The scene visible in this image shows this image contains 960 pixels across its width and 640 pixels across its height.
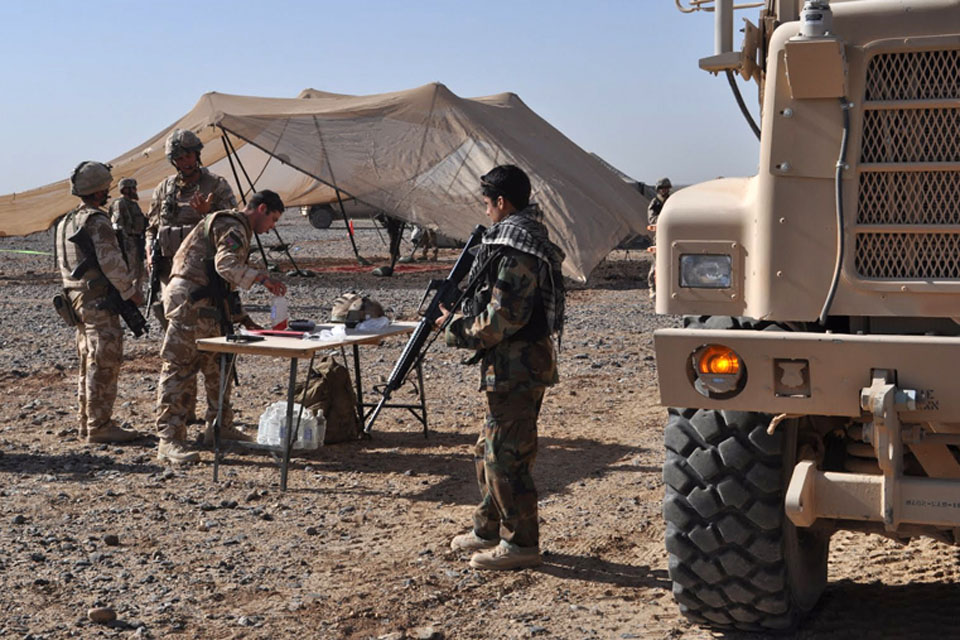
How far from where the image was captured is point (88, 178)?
321 inches

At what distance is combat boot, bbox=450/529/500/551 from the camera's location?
5523 millimetres

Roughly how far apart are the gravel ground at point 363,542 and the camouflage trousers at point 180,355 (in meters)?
0.31

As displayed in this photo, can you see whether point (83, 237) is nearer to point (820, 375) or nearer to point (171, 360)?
point (171, 360)

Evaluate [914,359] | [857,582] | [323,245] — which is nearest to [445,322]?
[857,582]

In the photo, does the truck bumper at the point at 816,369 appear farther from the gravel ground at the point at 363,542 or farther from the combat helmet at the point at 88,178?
the combat helmet at the point at 88,178

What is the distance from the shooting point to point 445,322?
5.52m

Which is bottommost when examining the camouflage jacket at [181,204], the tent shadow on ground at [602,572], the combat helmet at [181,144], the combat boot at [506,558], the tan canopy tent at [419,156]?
the tent shadow on ground at [602,572]

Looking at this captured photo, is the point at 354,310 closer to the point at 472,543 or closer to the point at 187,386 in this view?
the point at 187,386

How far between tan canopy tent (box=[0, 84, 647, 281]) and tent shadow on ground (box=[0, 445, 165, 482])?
1147 centimetres

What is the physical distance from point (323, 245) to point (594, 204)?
13.9 m

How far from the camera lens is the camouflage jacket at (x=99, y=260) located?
808cm

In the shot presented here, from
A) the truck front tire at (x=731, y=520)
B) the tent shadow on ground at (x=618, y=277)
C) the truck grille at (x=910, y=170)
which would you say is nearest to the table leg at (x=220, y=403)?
the truck front tire at (x=731, y=520)

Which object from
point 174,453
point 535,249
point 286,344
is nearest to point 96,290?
point 174,453

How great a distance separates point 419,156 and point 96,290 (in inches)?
492
